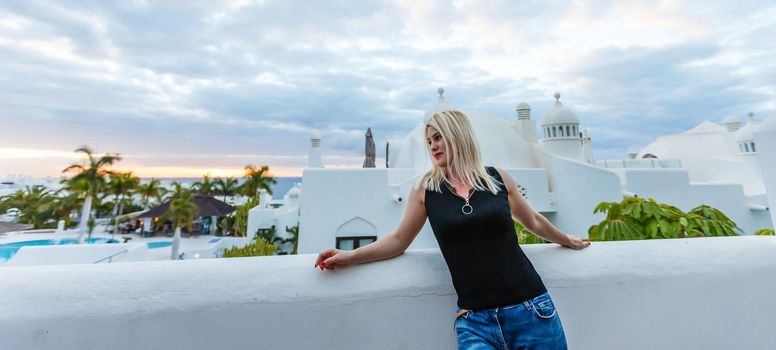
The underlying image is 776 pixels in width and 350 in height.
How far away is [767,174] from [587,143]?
634 inches

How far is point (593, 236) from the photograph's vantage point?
122 inches

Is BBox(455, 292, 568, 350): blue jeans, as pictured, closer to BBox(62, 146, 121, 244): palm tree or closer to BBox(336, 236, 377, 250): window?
BBox(336, 236, 377, 250): window

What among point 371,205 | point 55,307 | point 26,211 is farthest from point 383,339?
point 371,205

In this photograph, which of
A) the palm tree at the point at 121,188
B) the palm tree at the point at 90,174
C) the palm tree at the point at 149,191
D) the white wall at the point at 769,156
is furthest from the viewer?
the palm tree at the point at 149,191

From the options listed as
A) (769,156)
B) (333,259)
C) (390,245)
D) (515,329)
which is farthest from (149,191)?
(769,156)

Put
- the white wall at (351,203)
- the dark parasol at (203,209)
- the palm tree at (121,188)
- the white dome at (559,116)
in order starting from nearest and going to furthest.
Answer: the white wall at (351,203) → the white dome at (559,116) → the dark parasol at (203,209) → the palm tree at (121,188)

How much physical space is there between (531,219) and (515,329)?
497 millimetres

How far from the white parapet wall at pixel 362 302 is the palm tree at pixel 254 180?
28977 mm

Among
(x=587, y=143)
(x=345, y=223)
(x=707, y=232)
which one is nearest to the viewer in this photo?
(x=707, y=232)

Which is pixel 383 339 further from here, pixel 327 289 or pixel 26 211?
pixel 26 211

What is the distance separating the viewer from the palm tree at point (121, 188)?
19128 millimetres

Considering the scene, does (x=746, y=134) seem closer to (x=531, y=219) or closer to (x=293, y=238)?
(x=531, y=219)

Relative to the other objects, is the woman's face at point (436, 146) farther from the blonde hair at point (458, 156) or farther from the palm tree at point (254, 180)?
the palm tree at point (254, 180)

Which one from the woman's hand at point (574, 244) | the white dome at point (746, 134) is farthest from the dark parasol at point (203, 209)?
the white dome at point (746, 134)
